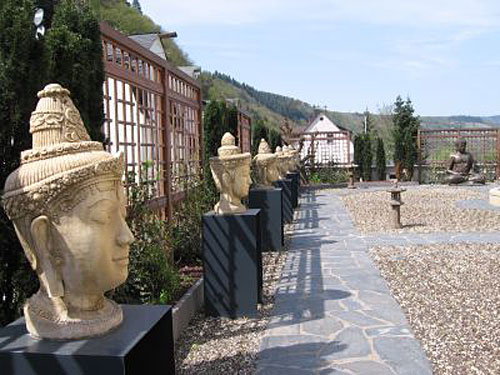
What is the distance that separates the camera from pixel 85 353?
1921mm

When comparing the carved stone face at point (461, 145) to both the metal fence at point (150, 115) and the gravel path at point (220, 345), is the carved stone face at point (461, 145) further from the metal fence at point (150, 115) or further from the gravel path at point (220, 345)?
the gravel path at point (220, 345)

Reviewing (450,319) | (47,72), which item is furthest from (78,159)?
(450,319)

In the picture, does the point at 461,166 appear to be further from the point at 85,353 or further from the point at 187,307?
the point at 85,353

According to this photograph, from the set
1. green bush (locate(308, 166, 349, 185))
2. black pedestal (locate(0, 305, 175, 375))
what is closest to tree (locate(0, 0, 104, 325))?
black pedestal (locate(0, 305, 175, 375))

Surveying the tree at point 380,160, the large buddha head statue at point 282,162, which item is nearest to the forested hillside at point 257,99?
the tree at point 380,160

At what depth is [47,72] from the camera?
Result: 3.22m

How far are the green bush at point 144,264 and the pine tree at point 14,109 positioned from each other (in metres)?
1.15

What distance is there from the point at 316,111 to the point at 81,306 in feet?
139

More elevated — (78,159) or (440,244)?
(78,159)

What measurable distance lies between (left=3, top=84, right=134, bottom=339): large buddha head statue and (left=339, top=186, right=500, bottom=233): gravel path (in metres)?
8.05

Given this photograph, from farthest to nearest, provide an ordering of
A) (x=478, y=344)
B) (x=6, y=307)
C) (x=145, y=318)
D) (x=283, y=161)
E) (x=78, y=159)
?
(x=283, y=161), (x=478, y=344), (x=6, y=307), (x=145, y=318), (x=78, y=159)

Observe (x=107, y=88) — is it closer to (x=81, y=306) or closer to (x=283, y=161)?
(x=81, y=306)

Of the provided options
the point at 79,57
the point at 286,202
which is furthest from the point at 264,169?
the point at 79,57

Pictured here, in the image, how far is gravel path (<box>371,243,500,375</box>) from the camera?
12.4 feet
